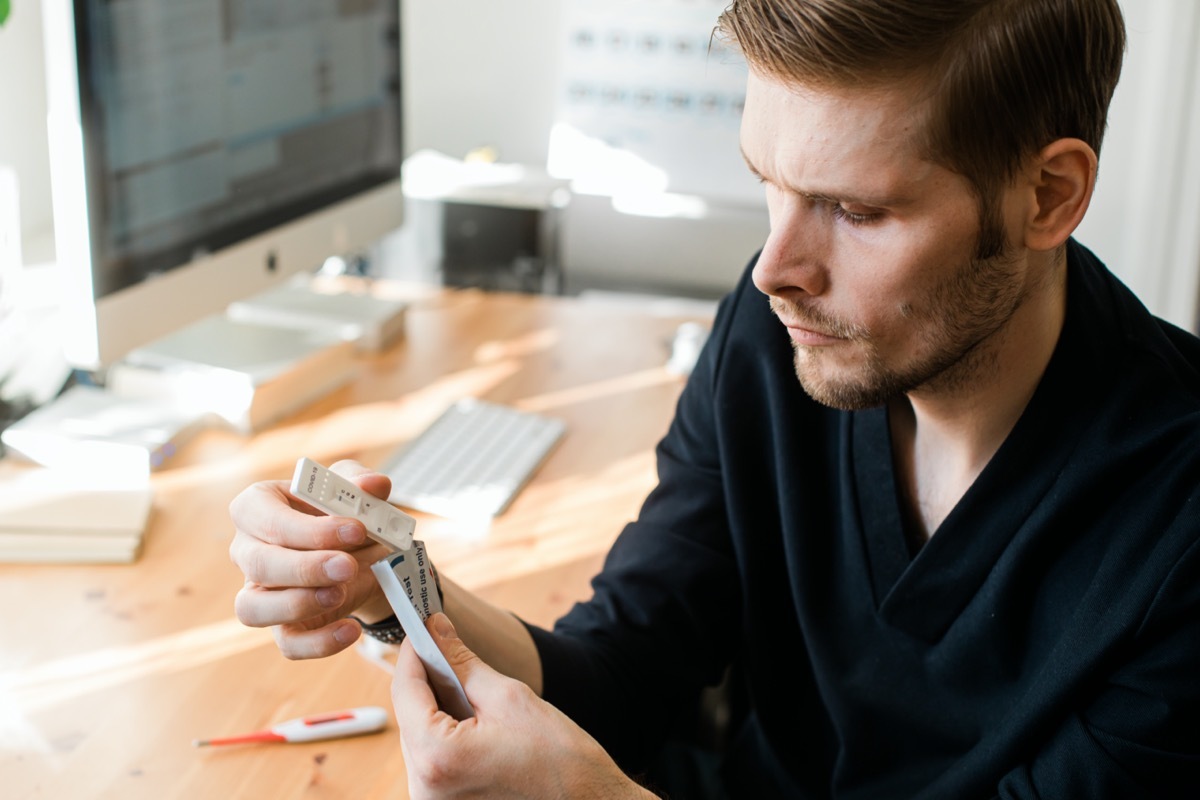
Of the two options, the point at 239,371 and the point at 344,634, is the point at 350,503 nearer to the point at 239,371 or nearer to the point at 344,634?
the point at 344,634

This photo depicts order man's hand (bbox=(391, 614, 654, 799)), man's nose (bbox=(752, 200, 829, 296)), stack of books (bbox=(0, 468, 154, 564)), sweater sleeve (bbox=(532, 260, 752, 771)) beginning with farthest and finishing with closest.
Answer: stack of books (bbox=(0, 468, 154, 564))
sweater sleeve (bbox=(532, 260, 752, 771))
man's nose (bbox=(752, 200, 829, 296))
man's hand (bbox=(391, 614, 654, 799))

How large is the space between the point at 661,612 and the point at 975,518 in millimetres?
281

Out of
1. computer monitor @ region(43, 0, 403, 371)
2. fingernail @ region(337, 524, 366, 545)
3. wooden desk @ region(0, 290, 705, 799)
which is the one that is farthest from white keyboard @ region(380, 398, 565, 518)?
fingernail @ region(337, 524, 366, 545)

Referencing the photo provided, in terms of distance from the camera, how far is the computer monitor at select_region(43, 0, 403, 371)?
121cm

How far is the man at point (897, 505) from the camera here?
825mm

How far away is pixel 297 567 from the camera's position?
2.74 feet

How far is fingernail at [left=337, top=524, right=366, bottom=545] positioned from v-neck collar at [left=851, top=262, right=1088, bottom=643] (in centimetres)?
43

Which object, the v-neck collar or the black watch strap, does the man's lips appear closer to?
the v-neck collar

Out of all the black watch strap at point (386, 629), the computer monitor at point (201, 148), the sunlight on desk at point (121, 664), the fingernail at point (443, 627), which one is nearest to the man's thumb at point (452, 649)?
the fingernail at point (443, 627)

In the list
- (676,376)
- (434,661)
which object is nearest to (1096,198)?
(676,376)

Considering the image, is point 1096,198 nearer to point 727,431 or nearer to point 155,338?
point 727,431

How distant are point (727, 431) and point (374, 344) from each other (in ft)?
2.45

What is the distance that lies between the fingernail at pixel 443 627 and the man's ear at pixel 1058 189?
498 mm

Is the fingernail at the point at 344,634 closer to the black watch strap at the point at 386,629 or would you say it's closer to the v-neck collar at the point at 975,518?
the black watch strap at the point at 386,629
